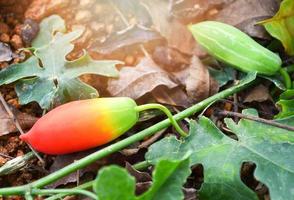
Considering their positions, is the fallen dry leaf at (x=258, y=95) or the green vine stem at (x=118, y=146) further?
the fallen dry leaf at (x=258, y=95)

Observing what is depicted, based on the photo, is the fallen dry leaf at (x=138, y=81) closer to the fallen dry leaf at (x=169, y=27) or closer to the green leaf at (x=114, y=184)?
the fallen dry leaf at (x=169, y=27)

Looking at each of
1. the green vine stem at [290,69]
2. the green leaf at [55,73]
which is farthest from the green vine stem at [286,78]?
the green leaf at [55,73]

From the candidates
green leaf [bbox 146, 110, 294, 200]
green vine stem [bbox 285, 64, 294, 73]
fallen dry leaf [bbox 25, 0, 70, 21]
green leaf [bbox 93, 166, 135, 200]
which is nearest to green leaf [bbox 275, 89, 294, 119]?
green leaf [bbox 146, 110, 294, 200]

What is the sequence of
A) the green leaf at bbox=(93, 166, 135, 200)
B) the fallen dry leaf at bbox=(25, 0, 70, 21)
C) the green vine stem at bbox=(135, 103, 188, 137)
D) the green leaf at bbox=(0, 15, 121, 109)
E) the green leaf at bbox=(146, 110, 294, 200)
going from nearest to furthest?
the green leaf at bbox=(93, 166, 135, 200) < the green leaf at bbox=(146, 110, 294, 200) < the green vine stem at bbox=(135, 103, 188, 137) < the green leaf at bbox=(0, 15, 121, 109) < the fallen dry leaf at bbox=(25, 0, 70, 21)

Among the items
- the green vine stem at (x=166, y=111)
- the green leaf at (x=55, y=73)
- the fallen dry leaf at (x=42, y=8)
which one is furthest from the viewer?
the fallen dry leaf at (x=42, y=8)

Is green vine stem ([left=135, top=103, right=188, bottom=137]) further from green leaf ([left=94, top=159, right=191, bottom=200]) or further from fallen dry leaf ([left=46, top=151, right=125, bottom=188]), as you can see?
green leaf ([left=94, top=159, right=191, bottom=200])

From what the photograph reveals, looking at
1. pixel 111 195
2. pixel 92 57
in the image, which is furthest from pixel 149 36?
pixel 111 195

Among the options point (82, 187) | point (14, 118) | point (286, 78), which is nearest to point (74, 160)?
point (82, 187)
